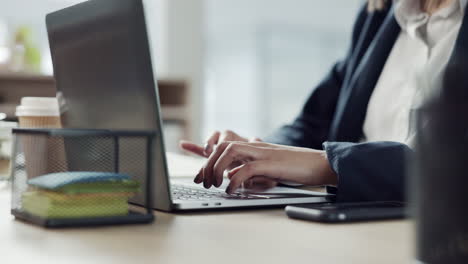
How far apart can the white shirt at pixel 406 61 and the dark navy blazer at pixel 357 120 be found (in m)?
0.03

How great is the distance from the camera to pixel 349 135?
1.62 m

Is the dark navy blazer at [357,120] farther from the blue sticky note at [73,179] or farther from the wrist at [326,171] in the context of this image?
the blue sticky note at [73,179]

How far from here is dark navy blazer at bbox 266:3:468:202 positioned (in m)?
0.93

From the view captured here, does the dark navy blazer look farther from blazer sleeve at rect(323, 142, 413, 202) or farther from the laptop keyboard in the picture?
the laptop keyboard

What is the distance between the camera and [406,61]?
1.55m

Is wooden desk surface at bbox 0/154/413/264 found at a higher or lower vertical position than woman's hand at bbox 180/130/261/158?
lower

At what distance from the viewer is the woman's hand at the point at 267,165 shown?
3.14 feet

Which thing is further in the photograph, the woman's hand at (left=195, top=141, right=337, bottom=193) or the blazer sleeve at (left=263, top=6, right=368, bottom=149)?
the blazer sleeve at (left=263, top=6, right=368, bottom=149)

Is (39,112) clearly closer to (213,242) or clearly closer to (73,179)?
(73,179)

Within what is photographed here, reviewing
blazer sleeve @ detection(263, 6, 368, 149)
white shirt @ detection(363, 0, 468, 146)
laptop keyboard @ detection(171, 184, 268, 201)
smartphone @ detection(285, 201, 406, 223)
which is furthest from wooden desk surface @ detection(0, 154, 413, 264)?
blazer sleeve @ detection(263, 6, 368, 149)

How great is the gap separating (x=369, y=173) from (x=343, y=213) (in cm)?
17

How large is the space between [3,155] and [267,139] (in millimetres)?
719

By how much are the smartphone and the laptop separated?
0.11m

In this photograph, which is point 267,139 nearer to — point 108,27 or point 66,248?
point 108,27
